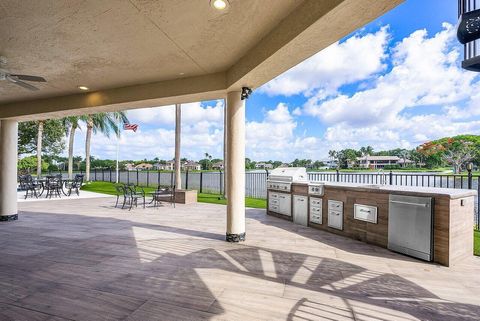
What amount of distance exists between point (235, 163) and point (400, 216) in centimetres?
280

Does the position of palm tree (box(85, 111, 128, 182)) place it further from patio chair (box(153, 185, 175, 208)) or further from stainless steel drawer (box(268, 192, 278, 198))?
stainless steel drawer (box(268, 192, 278, 198))

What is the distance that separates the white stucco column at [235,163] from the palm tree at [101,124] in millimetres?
17415

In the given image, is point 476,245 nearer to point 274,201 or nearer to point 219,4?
point 274,201

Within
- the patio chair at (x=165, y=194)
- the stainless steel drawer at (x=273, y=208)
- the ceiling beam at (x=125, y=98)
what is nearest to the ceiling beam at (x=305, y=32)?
the ceiling beam at (x=125, y=98)

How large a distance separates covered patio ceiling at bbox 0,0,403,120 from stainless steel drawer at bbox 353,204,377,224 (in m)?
2.78

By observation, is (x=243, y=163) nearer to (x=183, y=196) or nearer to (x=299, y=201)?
(x=299, y=201)

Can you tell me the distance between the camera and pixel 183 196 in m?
9.34

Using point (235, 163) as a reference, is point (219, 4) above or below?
above

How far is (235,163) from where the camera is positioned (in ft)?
15.1

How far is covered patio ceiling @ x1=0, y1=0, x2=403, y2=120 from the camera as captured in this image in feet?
8.16

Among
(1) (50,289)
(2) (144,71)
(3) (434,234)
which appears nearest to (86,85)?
(2) (144,71)

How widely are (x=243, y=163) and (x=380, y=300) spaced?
2884 millimetres

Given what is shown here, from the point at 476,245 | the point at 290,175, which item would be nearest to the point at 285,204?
the point at 290,175

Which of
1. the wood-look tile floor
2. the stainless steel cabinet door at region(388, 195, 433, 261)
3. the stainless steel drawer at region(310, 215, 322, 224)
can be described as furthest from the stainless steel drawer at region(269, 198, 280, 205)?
the stainless steel cabinet door at region(388, 195, 433, 261)
